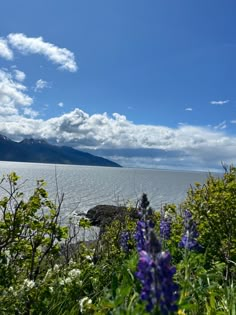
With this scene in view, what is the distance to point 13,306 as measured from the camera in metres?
3.82

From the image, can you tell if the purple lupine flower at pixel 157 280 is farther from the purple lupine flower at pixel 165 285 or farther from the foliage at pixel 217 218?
the foliage at pixel 217 218

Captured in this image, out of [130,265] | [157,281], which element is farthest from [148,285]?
[130,265]

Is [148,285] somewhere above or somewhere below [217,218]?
above

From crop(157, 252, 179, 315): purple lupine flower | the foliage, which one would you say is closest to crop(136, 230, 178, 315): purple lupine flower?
crop(157, 252, 179, 315): purple lupine flower

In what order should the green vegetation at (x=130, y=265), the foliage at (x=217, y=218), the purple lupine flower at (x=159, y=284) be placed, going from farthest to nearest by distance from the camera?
the foliage at (x=217, y=218) → the green vegetation at (x=130, y=265) → the purple lupine flower at (x=159, y=284)

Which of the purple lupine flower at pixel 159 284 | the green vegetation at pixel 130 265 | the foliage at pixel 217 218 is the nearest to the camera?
the purple lupine flower at pixel 159 284

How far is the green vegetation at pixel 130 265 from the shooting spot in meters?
2.14

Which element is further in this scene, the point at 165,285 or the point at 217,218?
the point at 217,218

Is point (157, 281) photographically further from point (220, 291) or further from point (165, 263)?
point (220, 291)

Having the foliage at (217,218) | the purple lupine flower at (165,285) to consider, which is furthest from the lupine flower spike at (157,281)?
the foliage at (217,218)

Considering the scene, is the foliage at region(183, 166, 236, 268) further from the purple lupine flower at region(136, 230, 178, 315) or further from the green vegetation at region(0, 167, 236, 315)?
the purple lupine flower at region(136, 230, 178, 315)

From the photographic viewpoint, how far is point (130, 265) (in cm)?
311

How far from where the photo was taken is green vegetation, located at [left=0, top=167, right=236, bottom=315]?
214cm

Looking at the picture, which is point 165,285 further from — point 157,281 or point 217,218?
point 217,218
